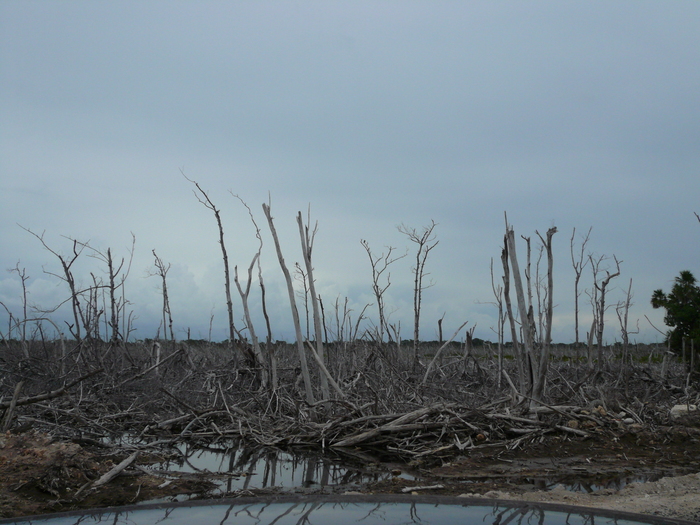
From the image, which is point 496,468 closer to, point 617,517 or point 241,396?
point 617,517

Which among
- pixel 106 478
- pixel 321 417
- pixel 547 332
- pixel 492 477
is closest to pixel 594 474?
pixel 492 477

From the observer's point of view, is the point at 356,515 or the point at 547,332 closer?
the point at 356,515

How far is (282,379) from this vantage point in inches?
443

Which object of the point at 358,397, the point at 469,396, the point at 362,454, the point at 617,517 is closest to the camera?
the point at 617,517

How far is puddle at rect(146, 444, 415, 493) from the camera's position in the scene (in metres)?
5.76

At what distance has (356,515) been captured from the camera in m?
2.26

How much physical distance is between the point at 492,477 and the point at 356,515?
402 cm

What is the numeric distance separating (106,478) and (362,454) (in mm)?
3011

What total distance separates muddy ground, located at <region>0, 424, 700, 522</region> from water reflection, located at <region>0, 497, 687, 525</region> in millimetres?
2505

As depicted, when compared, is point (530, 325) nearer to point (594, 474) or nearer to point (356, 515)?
point (594, 474)

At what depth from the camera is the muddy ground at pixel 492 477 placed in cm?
477

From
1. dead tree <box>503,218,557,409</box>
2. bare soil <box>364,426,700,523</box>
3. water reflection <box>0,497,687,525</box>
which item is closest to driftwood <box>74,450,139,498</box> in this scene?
bare soil <box>364,426,700,523</box>

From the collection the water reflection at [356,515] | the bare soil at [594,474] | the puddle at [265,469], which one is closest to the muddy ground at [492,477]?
the bare soil at [594,474]

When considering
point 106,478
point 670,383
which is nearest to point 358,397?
point 106,478
